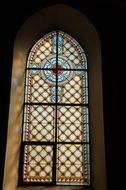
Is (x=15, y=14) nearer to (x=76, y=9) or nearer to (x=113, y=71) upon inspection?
(x=76, y=9)

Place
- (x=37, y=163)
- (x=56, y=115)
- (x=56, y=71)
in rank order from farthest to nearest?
Answer: (x=56, y=71) < (x=56, y=115) < (x=37, y=163)

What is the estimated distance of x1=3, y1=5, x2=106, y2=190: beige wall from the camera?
3.76 meters

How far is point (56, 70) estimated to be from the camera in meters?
4.52

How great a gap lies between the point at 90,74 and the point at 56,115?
2.12 feet

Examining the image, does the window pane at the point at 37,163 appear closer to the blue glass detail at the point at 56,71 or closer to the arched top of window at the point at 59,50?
the blue glass detail at the point at 56,71

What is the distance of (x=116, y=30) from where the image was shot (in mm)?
4188

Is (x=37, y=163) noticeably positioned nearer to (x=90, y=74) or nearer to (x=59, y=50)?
(x=90, y=74)

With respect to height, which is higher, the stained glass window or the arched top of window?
the arched top of window

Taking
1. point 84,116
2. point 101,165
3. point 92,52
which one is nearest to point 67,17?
point 92,52

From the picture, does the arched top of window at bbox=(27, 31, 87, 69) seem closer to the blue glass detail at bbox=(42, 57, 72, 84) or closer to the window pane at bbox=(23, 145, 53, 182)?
the blue glass detail at bbox=(42, 57, 72, 84)

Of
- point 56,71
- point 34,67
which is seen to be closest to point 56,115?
point 56,71

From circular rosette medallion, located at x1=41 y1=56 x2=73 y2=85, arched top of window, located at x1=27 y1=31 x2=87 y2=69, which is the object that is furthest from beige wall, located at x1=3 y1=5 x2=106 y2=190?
circular rosette medallion, located at x1=41 y1=56 x2=73 y2=85

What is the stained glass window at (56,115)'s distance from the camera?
4.03 m

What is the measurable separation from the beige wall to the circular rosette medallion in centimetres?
26
